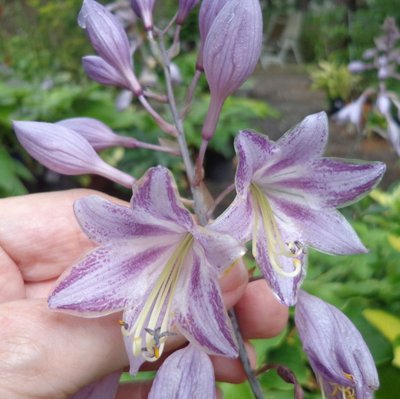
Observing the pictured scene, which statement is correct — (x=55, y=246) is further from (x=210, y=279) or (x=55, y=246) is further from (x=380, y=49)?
(x=380, y=49)

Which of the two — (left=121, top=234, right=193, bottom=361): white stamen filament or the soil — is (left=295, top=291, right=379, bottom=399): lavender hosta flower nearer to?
(left=121, top=234, right=193, bottom=361): white stamen filament

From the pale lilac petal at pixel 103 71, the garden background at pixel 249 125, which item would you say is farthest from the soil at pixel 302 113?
the pale lilac petal at pixel 103 71

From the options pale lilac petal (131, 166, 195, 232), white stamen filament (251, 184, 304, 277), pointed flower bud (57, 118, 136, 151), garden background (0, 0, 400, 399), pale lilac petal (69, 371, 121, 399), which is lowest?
garden background (0, 0, 400, 399)

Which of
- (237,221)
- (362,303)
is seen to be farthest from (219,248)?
(362,303)

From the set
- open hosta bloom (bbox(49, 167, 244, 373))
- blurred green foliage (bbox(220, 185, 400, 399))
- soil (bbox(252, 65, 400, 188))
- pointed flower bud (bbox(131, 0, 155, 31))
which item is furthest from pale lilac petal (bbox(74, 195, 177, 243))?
soil (bbox(252, 65, 400, 188))

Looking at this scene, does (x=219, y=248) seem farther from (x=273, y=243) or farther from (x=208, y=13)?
(x=208, y=13)

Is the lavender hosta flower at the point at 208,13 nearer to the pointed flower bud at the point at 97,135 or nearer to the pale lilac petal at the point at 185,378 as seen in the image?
the pointed flower bud at the point at 97,135

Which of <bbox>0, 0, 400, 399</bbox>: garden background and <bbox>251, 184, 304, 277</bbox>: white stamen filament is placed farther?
<bbox>0, 0, 400, 399</bbox>: garden background
